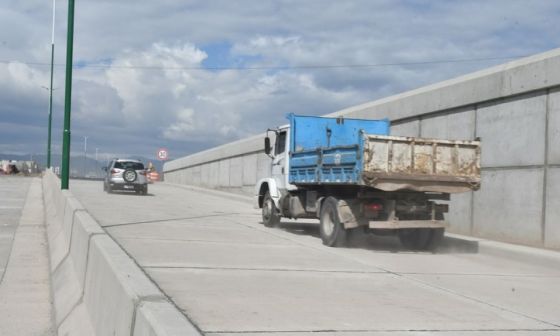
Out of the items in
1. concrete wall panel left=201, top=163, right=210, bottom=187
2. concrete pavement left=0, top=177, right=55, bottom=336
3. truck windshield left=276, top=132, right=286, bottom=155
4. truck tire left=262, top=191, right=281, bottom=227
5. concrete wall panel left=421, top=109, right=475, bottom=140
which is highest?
concrete wall panel left=421, top=109, right=475, bottom=140

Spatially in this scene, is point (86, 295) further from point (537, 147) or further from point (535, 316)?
point (537, 147)

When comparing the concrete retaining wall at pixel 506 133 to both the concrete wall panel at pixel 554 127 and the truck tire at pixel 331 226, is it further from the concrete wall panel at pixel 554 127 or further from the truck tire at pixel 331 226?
the truck tire at pixel 331 226

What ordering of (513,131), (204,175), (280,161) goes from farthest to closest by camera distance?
(204,175)
(280,161)
(513,131)

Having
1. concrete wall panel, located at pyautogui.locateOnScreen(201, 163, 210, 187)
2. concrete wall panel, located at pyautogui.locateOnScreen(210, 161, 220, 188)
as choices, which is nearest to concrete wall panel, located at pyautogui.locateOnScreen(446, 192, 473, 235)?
concrete wall panel, located at pyautogui.locateOnScreen(210, 161, 220, 188)

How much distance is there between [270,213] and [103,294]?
1068cm

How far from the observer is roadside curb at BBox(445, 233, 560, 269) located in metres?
10.6

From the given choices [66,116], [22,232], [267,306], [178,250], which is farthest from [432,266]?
[66,116]

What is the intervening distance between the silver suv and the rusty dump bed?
2117 centimetres

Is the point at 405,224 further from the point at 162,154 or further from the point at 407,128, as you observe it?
the point at 162,154

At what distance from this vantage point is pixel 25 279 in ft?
32.2

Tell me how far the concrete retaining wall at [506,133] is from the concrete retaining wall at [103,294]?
312 inches

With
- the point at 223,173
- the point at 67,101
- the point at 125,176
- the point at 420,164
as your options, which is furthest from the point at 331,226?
the point at 223,173

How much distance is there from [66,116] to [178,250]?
10610 mm

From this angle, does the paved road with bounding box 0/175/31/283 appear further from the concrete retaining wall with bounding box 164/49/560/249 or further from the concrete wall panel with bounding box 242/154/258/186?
the concrete wall panel with bounding box 242/154/258/186
